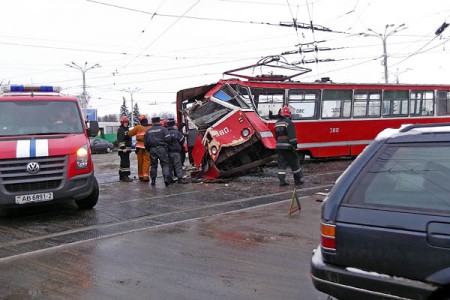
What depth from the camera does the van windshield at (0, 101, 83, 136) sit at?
7582 mm

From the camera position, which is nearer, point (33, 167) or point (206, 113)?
point (33, 167)

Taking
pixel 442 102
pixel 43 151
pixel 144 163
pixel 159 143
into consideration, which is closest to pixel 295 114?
pixel 144 163

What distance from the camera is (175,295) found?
407 cm

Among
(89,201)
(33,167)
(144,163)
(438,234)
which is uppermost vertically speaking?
(33,167)

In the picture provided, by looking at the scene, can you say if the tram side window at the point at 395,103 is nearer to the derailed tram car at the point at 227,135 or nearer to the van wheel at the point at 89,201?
the derailed tram car at the point at 227,135

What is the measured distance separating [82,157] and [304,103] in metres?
9.23

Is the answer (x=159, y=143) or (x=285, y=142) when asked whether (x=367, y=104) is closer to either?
(x=285, y=142)

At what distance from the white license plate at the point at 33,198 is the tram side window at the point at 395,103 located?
13366mm

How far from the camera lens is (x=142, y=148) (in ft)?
39.2

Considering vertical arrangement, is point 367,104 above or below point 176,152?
above

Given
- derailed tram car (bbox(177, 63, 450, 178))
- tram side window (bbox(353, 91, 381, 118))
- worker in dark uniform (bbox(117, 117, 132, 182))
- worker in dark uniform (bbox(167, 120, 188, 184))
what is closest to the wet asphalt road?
worker in dark uniform (bbox(167, 120, 188, 184))

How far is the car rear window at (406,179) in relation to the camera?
9.06 feet

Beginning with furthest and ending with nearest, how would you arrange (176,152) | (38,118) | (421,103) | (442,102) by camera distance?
1. (442,102)
2. (421,103)
3. (176,152)
4. (38,118)

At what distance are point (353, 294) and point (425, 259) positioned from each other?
528mm
